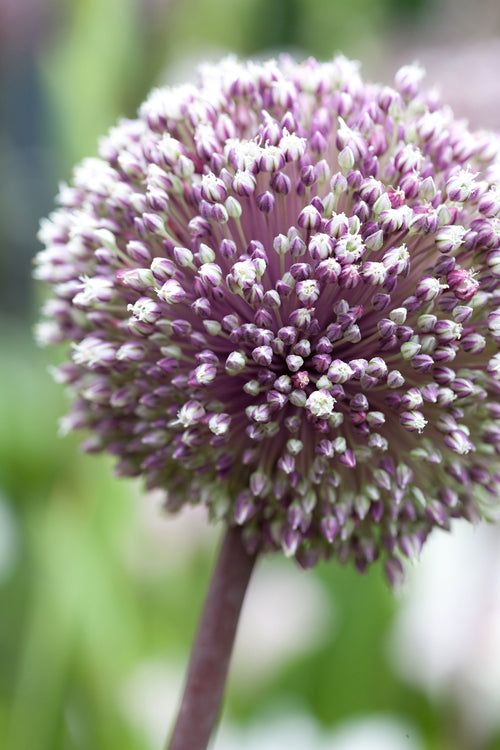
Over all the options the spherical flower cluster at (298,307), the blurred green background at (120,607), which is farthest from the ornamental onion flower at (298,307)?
the blurred green background at (120,607)

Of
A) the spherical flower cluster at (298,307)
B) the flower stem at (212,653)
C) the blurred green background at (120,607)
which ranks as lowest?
the blurred green background at (120,607)

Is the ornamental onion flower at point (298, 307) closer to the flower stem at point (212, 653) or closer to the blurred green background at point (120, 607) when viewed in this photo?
the flower stem at point (212, 653)

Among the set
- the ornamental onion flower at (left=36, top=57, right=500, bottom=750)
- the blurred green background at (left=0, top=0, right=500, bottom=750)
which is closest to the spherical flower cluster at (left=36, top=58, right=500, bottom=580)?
the ornamental onion flower at (left=36, top=57, right=500, bottom=750)

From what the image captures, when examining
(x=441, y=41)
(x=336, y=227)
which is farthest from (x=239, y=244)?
(x=441, y=41)

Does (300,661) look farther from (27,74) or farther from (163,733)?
(27,74)

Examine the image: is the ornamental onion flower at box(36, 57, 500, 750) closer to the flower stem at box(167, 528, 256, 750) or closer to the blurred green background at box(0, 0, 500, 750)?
the flower stem at box(167, 528, 256, 750)
